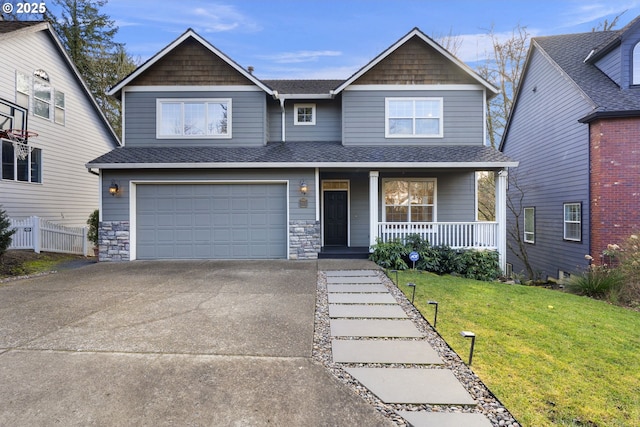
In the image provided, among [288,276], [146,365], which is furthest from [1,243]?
[146,365]

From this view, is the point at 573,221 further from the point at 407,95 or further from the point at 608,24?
the point at 608,24

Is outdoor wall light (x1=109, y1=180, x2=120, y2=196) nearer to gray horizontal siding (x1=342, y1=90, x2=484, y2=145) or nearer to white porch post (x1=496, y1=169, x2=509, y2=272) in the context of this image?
gray horizontal siding (x1=342, y1=90, x2=484, y2=145)

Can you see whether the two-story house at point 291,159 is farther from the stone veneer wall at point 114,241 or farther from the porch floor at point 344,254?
the porch floor at point 344,254

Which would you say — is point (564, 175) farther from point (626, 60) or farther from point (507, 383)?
point (507, 383)

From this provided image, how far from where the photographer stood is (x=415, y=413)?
102 inches

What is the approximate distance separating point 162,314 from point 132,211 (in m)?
Result: 6.20

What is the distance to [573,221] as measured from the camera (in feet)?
33.4

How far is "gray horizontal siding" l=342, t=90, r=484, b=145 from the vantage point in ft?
35.2

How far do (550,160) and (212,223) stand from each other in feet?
38.8

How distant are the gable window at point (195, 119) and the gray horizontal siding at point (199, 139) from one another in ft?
0.56

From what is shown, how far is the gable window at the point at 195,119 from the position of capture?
10.7 meters

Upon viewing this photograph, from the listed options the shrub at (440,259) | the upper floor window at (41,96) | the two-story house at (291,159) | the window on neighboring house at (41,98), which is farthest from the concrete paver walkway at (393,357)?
the window on neighboring house at (41,98)

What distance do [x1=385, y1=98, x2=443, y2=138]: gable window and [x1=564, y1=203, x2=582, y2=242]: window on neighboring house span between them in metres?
4.67

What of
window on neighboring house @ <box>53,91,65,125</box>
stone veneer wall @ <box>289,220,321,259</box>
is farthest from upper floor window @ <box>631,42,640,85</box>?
window on neighboring house @ <box>53,91,65,125</box>
